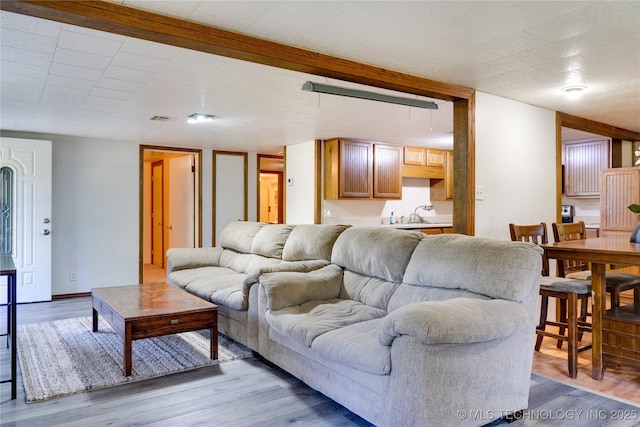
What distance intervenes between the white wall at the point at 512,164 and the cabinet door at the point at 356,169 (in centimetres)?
263

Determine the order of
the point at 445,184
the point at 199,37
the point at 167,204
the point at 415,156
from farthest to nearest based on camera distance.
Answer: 1. the point at 167,204
2. the point at 445,184
3. the point at 415,156
4. the point at 199,37

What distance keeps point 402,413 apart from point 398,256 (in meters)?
1.16

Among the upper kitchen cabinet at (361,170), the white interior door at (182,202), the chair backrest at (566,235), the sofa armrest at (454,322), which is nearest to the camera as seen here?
the sofa armrest at (454,322)

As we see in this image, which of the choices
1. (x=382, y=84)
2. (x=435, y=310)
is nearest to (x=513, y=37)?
(x=382, y=84)

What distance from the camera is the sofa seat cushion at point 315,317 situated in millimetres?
2580

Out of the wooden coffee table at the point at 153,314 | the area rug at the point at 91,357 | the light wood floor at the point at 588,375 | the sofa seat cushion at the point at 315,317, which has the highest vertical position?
the sofa seat cushion at the point at 315,317

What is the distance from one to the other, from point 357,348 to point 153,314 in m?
1.60

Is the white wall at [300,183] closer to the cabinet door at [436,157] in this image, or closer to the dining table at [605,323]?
the cabinet door at [436,157]

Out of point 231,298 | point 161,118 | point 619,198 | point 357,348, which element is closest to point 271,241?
point 231,298

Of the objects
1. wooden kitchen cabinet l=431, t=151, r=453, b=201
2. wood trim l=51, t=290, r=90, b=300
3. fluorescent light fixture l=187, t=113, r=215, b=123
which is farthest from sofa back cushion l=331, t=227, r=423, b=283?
wooden kitchen cabinet l=431, t=151, r=453, b=201

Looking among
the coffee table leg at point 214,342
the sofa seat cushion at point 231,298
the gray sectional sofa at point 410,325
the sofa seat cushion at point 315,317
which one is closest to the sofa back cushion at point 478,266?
the gray sectional sofa at point 410,325

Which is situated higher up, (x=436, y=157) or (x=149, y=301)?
(x=436, y=157)

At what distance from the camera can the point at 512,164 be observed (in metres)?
4.20

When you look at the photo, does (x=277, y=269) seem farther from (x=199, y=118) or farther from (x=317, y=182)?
(x=317, y=182)
